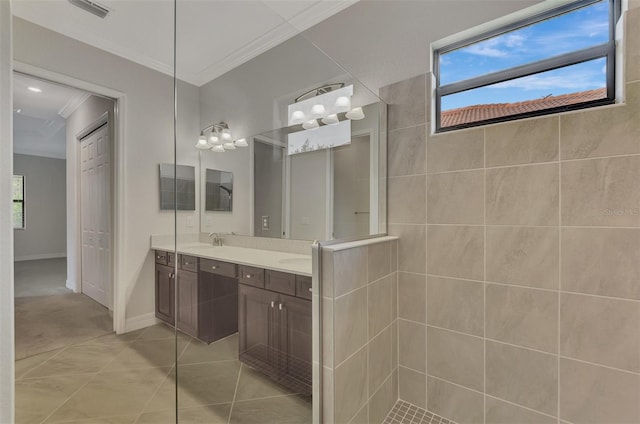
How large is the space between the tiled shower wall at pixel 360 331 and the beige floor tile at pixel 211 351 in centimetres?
54

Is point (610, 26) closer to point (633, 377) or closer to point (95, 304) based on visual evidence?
point (633, 377)

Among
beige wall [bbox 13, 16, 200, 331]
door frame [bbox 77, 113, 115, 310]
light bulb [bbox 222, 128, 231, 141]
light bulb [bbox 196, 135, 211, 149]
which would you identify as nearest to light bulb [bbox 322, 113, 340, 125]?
light bulb [bbox 222, 128, 231, 141]

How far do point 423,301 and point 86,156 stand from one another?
349 centimetres

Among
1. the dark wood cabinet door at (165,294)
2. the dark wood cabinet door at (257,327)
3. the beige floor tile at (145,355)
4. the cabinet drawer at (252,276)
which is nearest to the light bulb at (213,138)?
the cabinet drawer at (252,276)

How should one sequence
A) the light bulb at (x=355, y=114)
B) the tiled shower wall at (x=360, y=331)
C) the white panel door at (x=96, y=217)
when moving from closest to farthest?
the tiled shower wall at (x=360, y=331) → the light bulb at (x=355, y=114) → the white panel door at (x=96, y=217)

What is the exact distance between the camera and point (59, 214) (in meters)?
2.11

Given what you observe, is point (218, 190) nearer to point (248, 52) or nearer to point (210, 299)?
point (210, 299)

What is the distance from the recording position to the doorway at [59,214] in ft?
5.36

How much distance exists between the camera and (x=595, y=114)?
126 centimetres

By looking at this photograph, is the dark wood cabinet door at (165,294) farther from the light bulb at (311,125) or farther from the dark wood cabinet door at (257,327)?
the light bulb at (311,125)

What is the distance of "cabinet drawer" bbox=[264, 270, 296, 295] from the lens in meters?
1.45

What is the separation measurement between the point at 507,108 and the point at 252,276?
1.90 m

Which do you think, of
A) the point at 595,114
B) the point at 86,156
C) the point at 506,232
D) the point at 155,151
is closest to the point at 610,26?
the point at 595,114

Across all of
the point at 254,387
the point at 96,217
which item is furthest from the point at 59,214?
the point at 254,387
